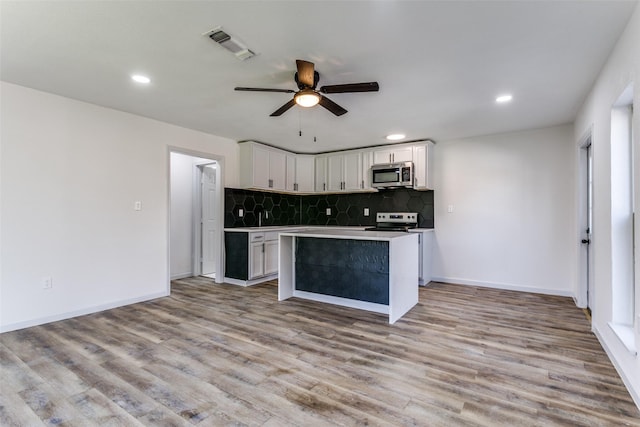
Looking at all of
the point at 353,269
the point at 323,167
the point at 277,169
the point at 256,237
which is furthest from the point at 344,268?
the point at 323,167

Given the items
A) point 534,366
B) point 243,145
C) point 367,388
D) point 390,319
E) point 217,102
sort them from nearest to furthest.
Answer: point 367,388 → point 534,366 → point 390,319 → point 217,102 → point 243,145

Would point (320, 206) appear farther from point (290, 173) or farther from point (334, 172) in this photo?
point (290, 173)

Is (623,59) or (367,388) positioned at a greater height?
(623,59)

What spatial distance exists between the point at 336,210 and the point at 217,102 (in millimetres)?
3415

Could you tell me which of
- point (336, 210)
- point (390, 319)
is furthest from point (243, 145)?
point (390, 319)

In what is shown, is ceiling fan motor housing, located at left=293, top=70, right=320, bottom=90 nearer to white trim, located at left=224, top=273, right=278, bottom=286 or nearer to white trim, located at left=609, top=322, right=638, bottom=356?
white trim, located at left=609, top=322, right=638, bottom=356

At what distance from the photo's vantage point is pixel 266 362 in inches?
92.3

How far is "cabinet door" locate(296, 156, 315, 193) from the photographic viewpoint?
607cm

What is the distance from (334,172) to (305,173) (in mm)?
610

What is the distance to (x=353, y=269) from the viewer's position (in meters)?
3.54

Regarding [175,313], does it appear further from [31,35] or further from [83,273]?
[31,35]

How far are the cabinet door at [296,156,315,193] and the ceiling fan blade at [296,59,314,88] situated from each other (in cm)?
360

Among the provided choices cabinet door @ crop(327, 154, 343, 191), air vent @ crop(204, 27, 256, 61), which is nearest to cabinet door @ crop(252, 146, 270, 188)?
cabinet door @ crop(327, 154, 343, 191)

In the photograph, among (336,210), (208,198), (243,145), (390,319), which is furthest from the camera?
(336,210)
